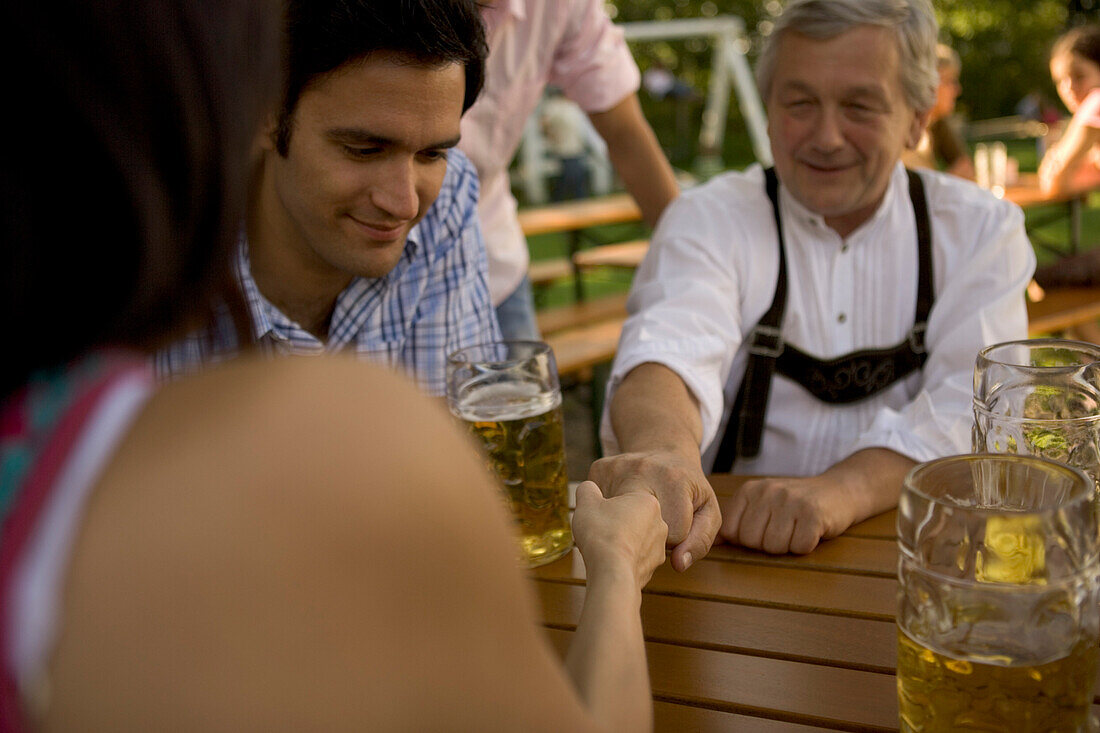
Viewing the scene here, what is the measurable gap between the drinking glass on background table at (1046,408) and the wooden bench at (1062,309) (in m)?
2.27

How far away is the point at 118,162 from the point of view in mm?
504

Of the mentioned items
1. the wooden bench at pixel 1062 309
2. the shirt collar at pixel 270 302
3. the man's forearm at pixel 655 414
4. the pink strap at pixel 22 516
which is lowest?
the wooden bench at pixel 1062 309

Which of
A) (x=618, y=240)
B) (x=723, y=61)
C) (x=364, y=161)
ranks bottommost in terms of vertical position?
(x=618, y=240)

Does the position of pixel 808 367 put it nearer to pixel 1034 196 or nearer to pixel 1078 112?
pixel 1078 112

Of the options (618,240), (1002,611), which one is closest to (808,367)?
(1002,611)

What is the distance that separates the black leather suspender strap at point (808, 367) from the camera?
1.91m

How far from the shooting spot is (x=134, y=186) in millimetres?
511

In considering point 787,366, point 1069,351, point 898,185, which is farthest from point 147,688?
point 898,185

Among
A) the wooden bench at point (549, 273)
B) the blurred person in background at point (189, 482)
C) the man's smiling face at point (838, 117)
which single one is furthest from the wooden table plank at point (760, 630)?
the wooden bench at point (549, 273)

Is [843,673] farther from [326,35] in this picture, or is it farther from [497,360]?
[326,35]

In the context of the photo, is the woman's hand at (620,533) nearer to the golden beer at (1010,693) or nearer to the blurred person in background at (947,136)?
the golden beer at (1010,693)

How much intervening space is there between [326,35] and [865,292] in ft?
3.71

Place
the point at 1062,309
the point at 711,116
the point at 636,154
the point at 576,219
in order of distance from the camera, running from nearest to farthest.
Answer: the point at 636,154, the point at 1062,309, the point at 576,219, the point at 711,116

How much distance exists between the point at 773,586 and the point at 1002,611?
493mm
